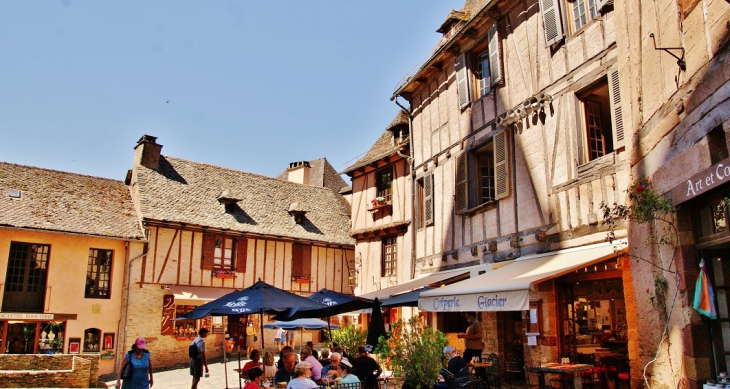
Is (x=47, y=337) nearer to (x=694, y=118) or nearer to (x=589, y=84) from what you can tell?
(x=589, y=84)

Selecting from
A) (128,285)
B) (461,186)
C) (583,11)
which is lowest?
(128,285)

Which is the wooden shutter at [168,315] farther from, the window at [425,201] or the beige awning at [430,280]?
the window at [425,201]

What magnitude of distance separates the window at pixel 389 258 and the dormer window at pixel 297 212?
5.52 meters

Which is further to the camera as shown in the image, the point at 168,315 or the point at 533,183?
the point at 168,315

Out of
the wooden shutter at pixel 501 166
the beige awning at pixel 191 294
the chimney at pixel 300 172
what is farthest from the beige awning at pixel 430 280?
the chimney at pixel 300 172

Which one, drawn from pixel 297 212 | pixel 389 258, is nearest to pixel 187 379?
pixel 389 258

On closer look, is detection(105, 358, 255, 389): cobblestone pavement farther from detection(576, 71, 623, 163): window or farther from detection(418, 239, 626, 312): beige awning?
detection(576, 71, 623, 163): window

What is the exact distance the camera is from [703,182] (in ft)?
15.7

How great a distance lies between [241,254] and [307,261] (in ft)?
9.12

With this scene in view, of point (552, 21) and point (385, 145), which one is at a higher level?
point (385, 145)

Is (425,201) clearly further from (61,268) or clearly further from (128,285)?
(61,268)

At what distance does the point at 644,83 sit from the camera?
627 cm

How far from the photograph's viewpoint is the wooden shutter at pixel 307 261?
21.3 m

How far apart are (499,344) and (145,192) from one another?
1340 centimetres
